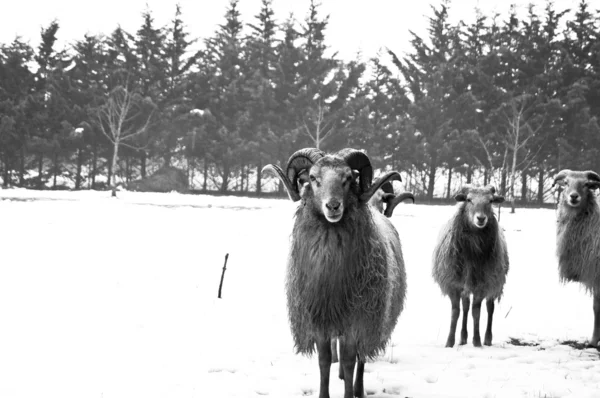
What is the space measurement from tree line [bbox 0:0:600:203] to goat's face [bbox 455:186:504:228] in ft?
99.4

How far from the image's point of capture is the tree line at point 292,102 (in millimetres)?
38312

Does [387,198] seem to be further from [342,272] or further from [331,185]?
[331,185]

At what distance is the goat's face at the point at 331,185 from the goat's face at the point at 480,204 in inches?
124

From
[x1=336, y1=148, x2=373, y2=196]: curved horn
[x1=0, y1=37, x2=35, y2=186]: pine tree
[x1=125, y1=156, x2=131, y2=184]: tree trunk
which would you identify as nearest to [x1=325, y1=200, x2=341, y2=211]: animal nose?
[x1=336, y1=148, x2=373, y2=196]: curved horn

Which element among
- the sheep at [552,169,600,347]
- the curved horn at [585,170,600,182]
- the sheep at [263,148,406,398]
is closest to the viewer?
the sheep at [263,148,406,398]

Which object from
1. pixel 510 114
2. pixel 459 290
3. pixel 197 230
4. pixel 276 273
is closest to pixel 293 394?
pixel 459 290

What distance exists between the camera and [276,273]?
13.0 m

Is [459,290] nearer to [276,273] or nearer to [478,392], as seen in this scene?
[478,392]

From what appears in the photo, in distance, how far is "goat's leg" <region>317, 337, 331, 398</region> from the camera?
502 centimetres

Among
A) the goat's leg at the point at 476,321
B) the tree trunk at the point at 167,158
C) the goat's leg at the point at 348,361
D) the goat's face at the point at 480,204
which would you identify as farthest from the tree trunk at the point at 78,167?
the goat's leg at the point at 348,361

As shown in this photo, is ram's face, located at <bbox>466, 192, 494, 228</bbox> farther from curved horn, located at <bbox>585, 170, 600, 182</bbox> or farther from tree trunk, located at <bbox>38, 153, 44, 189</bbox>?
tree trunk, located at <bbox>38, 153, 44, 189</bbox>

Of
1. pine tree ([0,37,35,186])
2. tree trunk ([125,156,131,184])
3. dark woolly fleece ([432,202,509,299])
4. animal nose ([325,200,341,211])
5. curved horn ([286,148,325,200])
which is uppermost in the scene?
pine tree ([0,37,35,186])

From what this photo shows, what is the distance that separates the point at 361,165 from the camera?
17.5ft

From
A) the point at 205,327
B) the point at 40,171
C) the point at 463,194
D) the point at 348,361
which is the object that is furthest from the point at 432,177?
the point at 348,361
